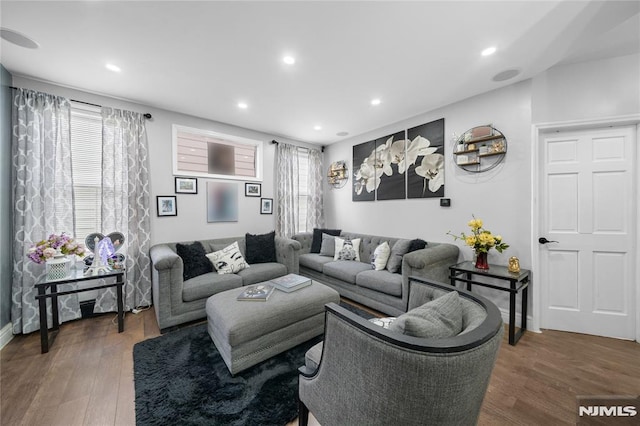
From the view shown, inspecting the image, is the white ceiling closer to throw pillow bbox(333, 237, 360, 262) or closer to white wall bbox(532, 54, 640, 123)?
white wall bbox(532, 54, 640, 123)

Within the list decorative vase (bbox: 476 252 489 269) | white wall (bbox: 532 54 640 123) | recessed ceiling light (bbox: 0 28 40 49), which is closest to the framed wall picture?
recessed ceiling light (bbox: 0 28 40 49)

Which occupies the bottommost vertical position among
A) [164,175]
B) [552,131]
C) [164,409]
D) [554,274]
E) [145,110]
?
[164,409]

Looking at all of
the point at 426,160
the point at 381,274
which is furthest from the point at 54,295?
the point at 426,160

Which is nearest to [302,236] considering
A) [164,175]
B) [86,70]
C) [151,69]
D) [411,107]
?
[164,175]

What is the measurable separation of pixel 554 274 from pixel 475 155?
1.56 m

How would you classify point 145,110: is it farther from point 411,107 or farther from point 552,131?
point 552,131

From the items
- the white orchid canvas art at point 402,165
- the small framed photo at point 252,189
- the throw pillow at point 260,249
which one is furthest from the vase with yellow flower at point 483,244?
the small framed photo at point 252,189

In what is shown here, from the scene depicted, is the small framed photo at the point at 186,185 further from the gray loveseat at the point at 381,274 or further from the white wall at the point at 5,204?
the gray loveseat at the point at 381,274

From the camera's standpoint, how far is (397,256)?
3061mm

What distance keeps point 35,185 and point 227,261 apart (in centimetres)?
210

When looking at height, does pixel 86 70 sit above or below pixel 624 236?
above

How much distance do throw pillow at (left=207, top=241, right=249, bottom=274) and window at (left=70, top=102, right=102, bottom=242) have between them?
139 cm

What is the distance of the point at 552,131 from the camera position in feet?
8.43

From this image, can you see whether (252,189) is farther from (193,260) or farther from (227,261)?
(193,260)
